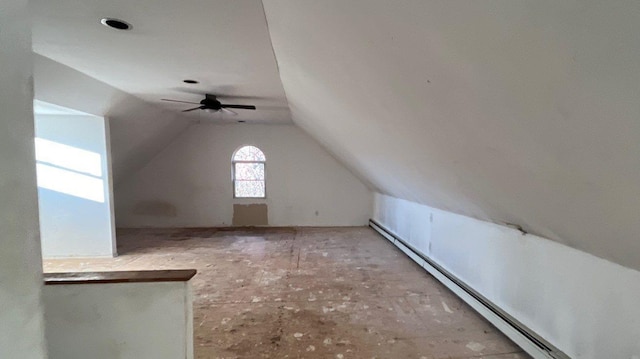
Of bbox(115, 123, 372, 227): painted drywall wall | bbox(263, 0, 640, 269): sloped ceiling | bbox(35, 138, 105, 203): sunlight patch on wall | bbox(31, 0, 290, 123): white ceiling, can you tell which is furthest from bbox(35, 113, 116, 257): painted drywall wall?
bbox(263, 0, 640, 269): sloped ceiling

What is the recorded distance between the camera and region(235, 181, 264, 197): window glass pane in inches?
297

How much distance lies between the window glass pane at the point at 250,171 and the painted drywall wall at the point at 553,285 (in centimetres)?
484

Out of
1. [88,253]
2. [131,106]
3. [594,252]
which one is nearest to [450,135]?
[594,252]

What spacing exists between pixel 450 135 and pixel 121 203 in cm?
757

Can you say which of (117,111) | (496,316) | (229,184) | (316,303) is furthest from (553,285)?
(229,184)

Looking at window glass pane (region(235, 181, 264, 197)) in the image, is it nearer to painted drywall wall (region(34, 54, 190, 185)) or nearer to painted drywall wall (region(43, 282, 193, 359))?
painted drywall wall (region(34, 54, 190, 185))

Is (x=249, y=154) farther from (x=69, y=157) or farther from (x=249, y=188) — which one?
(x=69, y=157)

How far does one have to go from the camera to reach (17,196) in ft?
2.69

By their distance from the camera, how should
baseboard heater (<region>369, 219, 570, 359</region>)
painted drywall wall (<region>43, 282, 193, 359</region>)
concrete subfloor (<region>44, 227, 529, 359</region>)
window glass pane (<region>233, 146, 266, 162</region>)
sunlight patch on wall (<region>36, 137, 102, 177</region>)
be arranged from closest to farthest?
1. painted drywall wall (<region>43, 282, 193, 359</region>)
2. baseboard heater (<region>369, 219, 570, 359</region>)
3. concrete subfloor (<region>44, 227, 529, 359</region>)
4. sunlight patch on wall (<region>36, 137, 102, 177</region>)
5. window glass pane (<region>233, 146, 266, 162</region>)

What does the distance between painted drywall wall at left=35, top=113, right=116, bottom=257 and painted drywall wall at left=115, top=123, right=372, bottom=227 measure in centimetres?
250

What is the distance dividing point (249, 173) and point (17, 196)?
6788 mm

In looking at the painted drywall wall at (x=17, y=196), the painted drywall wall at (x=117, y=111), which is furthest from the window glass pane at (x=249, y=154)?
the painted drywall wall at (x=17, y=196)

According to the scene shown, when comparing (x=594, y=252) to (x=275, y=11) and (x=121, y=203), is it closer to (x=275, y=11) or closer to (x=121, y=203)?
(x=275, y=11)

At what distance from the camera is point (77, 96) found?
12.8 ft
